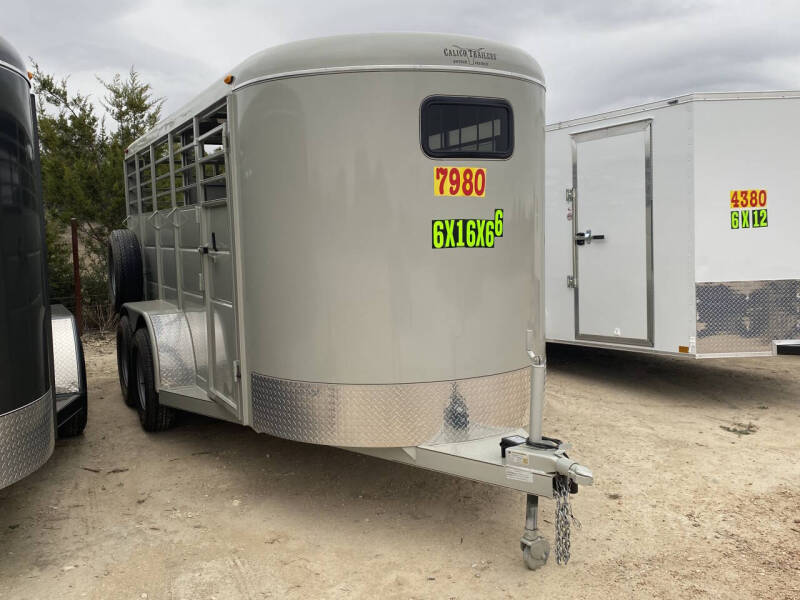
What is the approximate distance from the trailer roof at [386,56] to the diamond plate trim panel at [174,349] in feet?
7.42

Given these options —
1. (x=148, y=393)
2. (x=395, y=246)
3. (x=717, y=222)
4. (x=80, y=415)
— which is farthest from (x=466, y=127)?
(x=80, y=415)

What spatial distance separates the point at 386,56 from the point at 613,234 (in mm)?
4010

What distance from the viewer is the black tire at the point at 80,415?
5.43m

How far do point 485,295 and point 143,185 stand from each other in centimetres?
416

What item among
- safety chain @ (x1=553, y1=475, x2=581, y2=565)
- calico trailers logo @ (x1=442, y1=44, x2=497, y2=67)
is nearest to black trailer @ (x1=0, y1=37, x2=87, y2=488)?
calico trailers logo @ (x1=442, y1=44, x2=497, y2=67)

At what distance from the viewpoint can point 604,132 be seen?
23.3ft

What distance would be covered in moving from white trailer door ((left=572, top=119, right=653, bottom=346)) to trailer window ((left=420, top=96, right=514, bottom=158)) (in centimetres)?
325

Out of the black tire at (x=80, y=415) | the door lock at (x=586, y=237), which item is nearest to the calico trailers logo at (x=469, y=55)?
the black tire at (x=80, y=415)

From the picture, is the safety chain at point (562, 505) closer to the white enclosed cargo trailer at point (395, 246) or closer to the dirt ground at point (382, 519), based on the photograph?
the white enclosed cargo trailer at point (395, 246)

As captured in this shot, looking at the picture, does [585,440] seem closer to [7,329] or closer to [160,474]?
[160,474]

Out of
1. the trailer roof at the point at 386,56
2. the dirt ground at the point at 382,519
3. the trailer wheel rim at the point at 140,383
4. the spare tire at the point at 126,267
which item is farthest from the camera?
the spare tire at the point at 126,267

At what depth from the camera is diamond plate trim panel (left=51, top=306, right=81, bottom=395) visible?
17.4 feet

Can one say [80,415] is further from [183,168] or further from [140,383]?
[183,168]

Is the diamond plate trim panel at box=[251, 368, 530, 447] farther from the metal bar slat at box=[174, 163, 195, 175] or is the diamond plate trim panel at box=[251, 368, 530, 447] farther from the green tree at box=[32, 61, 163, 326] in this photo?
the green tree at box=[32, 61, 163, 326]
